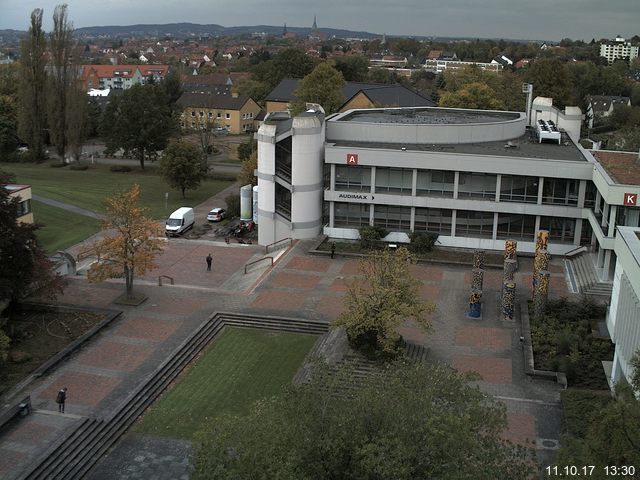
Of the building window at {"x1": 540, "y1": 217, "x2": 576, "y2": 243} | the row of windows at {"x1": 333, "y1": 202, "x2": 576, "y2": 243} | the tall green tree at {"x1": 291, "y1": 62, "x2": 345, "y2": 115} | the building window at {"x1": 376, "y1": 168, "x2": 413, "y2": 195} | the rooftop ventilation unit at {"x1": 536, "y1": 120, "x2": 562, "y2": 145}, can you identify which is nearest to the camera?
the building window at {"x1": 540, "y1": 217, "x2": 576, "y2": 243}

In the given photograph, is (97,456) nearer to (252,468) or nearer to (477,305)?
(252,468)

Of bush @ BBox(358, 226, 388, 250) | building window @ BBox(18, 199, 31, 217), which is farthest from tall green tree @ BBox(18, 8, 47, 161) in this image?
bush @ BBox(358, 226, 388, 250)

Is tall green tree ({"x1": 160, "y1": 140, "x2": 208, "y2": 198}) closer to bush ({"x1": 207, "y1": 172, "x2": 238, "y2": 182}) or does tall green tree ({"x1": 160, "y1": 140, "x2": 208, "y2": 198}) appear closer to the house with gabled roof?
bush ({"x1": 207, "y1": 172, "x2": 238, "y2": 182})

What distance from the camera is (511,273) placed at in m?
36.9

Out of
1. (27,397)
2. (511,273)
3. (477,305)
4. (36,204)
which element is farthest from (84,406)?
(36,204)

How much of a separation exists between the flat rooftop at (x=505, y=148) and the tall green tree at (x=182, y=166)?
16269 millimetres

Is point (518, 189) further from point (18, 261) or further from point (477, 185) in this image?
point (18, 261)

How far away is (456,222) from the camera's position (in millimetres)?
47469

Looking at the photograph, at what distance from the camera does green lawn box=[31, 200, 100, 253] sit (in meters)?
50.3

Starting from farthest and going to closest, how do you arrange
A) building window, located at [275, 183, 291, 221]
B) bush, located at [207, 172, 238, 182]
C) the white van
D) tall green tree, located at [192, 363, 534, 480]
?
bush, located at [207, 172, 238, 182] → the white van → building window, located at [275, 183, 291, 221] → tall green tree, located at [192, 363, 534, 480]

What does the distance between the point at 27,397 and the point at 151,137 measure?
52372 mm

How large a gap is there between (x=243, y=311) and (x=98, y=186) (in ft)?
124

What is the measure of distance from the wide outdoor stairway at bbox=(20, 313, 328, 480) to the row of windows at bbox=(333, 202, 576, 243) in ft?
49.3

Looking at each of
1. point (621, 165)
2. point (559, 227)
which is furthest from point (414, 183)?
point (621, 165)
